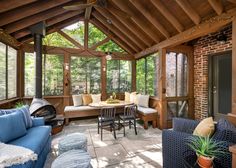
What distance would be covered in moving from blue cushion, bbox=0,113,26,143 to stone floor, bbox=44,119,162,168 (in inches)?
28.0

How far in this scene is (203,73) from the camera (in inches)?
184

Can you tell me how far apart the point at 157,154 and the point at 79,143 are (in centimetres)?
154

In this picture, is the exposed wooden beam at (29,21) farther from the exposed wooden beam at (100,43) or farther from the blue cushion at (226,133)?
the blue cushion at (226,133)

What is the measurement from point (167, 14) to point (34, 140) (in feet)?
12.2

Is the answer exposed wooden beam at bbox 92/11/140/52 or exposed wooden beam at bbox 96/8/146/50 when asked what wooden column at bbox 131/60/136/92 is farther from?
exposed wooden beam at bbox 96/8/146/50

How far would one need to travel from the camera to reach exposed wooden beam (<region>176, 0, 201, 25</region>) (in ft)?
10.3

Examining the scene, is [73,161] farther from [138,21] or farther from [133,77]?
[133,77]

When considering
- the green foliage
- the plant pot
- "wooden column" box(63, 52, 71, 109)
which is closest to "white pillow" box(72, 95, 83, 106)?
"wooden column" box(63, 52, 71, 109)

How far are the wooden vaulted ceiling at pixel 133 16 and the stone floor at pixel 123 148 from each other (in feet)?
9.22

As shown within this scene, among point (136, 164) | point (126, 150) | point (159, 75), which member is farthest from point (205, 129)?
point (159, 75)

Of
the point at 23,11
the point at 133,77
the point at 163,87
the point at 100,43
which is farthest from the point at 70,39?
the point at 163,87

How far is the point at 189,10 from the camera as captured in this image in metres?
3.19

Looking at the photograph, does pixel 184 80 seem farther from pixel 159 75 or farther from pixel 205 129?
pixel 205 129

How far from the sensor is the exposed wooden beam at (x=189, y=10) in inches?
123
